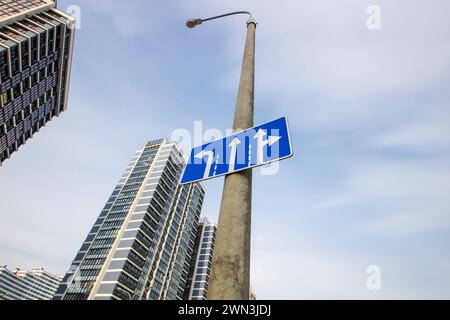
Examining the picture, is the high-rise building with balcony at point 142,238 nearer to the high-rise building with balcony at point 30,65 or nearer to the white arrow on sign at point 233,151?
the high-rise building with balcony at point 30,65

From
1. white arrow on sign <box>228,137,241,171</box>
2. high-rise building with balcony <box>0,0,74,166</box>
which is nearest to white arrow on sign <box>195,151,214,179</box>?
white arrow on sign <box>228,137,241,171</box>

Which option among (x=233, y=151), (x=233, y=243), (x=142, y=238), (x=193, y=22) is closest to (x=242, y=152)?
(x=233, y=151)

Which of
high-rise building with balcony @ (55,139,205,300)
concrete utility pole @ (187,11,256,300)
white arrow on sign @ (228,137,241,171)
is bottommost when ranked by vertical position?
concrete utility pole @ (187,11,256,300)

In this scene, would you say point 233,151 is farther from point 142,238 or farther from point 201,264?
point 201,264

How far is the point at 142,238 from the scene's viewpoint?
229 feet

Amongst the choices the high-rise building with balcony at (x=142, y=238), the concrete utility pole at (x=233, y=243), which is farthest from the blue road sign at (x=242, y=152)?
the high-rise building with balcony at (x=142, y=238)

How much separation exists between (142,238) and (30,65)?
46281 mm

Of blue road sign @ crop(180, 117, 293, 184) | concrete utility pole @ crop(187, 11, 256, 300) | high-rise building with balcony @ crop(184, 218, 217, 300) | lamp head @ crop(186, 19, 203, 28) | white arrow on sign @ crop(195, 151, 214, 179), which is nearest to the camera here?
concrete utility pole @ crop(187, 11, 256, 300)

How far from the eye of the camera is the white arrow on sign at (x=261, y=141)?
239 centimetres

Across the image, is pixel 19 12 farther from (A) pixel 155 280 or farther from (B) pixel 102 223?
(A) pixel 155 280

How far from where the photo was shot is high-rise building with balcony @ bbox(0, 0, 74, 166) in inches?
A: 1777

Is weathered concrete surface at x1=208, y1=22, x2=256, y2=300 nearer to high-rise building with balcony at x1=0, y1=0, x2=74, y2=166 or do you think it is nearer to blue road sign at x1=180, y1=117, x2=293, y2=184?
blue road sign at x1=180, y1=117, x2=293, y2=184
